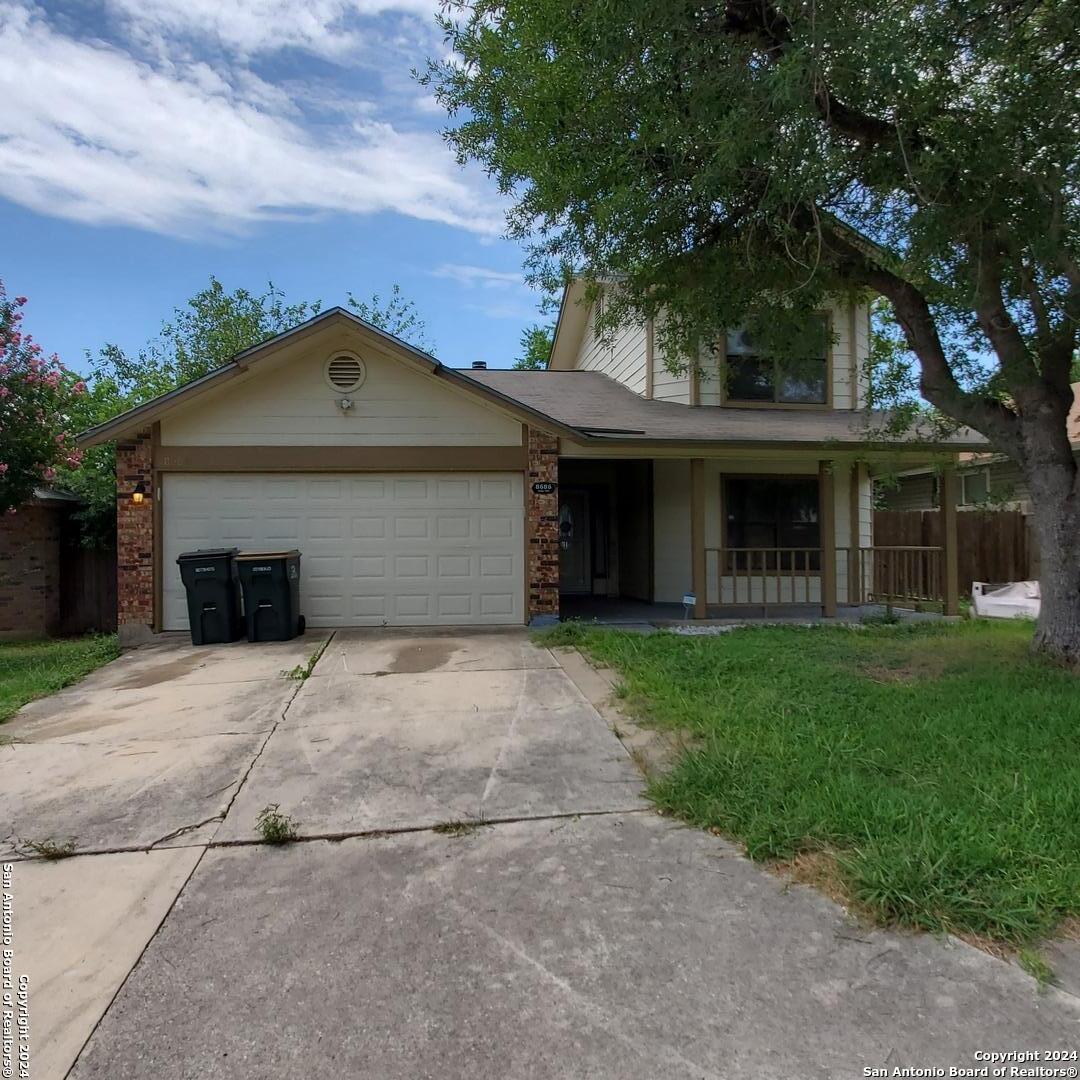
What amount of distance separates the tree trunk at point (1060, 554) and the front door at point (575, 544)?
7753 mm

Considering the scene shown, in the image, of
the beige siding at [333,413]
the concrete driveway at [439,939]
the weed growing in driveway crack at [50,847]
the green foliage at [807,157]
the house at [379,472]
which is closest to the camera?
the concrete driveway at [439,939]

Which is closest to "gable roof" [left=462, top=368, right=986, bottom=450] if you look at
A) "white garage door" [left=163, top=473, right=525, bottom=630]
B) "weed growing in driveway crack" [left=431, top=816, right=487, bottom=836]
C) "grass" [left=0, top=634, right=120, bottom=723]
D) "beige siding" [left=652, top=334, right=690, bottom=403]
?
"beige siding" [left=652, top=334, right=690, bottom=403]

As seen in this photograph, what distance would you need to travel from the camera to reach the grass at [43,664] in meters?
6.62

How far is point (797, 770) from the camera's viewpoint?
4012 millimetres

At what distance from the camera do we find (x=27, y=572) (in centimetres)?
1105

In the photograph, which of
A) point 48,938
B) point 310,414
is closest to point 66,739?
point 48,938

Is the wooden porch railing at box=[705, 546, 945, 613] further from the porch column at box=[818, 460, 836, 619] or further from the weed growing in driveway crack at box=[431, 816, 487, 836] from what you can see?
the weed growing in driveway crack at box=[431, 816, 487, 836]

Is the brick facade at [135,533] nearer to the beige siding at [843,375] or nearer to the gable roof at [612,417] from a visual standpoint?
the gable roof at [612,417]

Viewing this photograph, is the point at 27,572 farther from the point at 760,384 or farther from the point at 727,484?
the point at 760,384

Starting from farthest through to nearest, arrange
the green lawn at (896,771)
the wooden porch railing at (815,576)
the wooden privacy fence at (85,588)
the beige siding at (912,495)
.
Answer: the beige siding at (912,495) → the wooden privacy fence at (85,588) → the wooden porch railing at (815,576) → the green lawn at (896,771)

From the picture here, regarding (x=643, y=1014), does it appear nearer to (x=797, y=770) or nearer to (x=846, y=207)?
(x=797, y=770)

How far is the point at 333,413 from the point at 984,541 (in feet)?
39.2

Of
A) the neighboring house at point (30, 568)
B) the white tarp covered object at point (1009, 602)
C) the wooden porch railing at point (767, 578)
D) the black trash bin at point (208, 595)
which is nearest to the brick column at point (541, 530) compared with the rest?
the wooden porch railing at point (767, 578)

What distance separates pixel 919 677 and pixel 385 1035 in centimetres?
561
